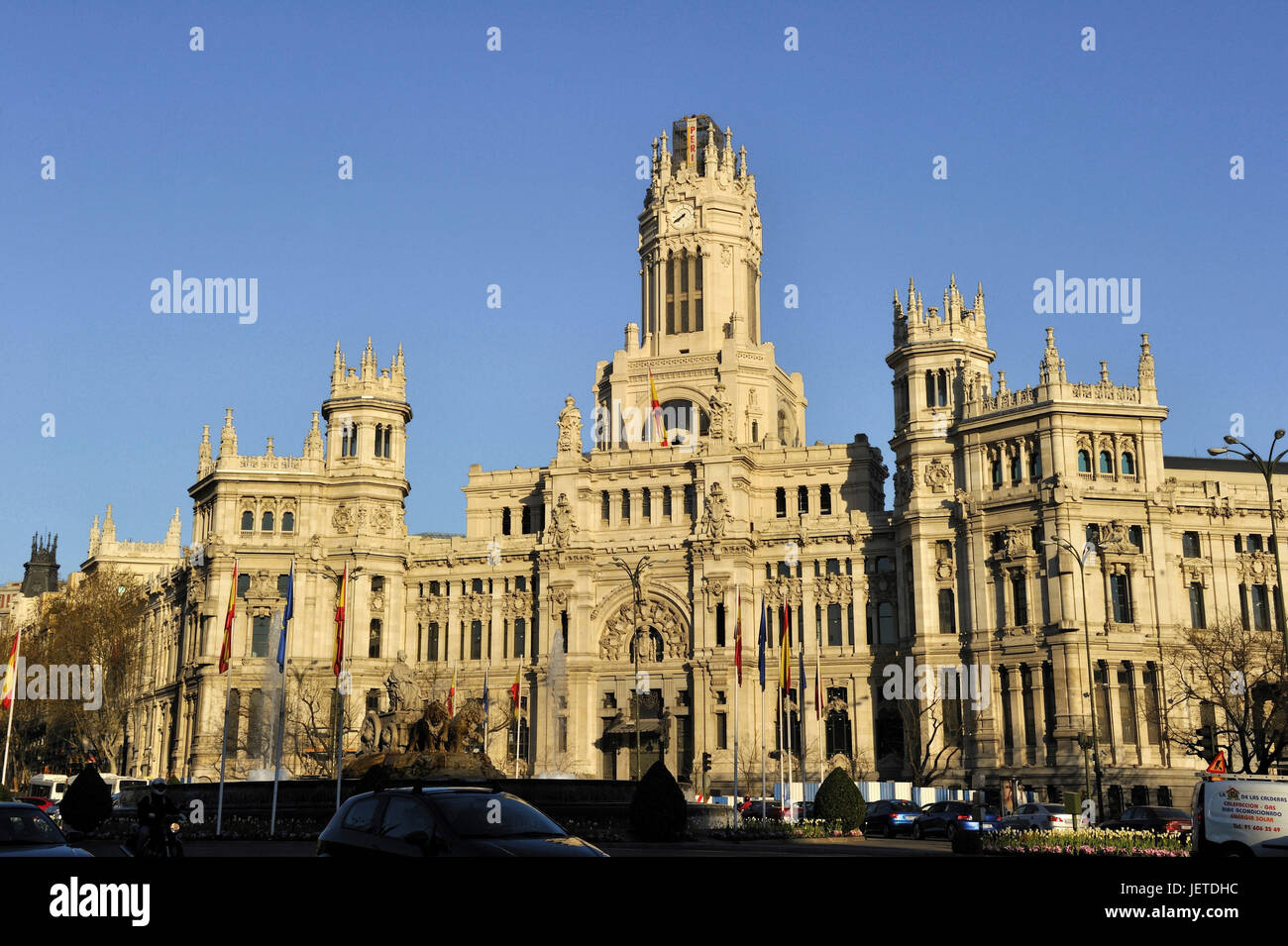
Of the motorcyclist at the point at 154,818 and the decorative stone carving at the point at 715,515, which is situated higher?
the decorative stone carving at the point at 715,515

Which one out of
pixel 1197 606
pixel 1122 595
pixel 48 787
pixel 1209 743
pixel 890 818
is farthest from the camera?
pixel 48 787

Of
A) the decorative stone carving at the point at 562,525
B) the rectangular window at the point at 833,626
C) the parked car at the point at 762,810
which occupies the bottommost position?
the parked car at the point at 762,810

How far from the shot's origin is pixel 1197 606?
268ft

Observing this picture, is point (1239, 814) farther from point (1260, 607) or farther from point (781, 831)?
point (1260, 607)

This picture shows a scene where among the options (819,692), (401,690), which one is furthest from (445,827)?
(819,692)

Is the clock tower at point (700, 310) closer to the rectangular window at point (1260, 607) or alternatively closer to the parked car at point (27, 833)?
the rectangular window at point (1260, 607)

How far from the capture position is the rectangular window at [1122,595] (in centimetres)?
7906

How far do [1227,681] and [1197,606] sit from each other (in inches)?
449

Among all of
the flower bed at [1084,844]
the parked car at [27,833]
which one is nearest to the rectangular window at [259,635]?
the flower bed at [1084,844]

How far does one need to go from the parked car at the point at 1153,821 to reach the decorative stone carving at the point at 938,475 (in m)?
40.4

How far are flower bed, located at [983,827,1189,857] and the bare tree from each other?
95.8ft

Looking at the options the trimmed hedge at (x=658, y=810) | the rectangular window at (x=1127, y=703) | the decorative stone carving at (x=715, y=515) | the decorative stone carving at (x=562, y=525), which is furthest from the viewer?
the decorative stone carving at (x=562, y=525)

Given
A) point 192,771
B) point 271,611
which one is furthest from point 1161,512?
point 192,771

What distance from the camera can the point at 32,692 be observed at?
101m
